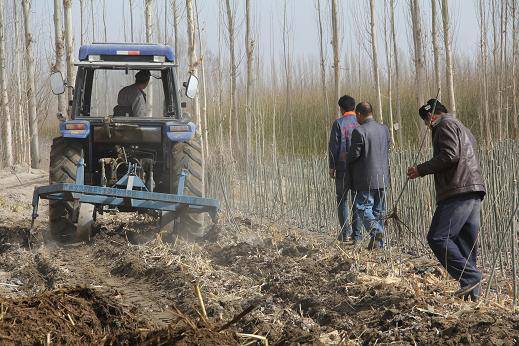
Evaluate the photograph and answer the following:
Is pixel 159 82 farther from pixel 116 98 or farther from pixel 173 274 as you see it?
pixel 173 274

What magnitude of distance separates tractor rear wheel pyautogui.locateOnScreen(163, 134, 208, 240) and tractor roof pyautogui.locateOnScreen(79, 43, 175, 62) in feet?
3.27

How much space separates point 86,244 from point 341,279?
3.57 meters

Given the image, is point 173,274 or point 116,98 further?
point 116,98

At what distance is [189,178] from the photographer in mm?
8672

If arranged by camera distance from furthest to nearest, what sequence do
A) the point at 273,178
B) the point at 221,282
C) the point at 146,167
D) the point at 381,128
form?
the point at 273,178
the point at 146,167
the point at 381,128
the point at 221,282

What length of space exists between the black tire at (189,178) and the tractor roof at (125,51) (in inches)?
39.5

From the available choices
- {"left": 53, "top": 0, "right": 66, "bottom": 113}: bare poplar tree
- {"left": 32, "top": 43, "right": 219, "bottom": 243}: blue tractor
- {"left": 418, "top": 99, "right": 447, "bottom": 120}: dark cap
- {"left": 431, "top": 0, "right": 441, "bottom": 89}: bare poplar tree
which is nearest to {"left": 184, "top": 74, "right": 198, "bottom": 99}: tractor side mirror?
{"left": 32, "top": 43, "right": 219, "bottom": 243}: blue tractor

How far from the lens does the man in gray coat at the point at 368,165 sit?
7.75 meters

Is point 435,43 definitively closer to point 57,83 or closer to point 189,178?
point 189,178

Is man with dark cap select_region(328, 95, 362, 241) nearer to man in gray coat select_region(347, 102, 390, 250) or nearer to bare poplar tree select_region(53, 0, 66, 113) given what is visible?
man in gray coat select_region(347, 102, 390, 250)

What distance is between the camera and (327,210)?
9562 millimetres

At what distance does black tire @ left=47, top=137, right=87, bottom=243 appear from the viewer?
845cm

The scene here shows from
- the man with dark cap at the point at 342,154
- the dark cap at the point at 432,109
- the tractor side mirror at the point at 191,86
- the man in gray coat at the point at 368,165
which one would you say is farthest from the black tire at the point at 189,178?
the dark cap at the point at 432,109

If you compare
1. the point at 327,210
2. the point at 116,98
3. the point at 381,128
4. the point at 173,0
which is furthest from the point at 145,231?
the point at 173,0
